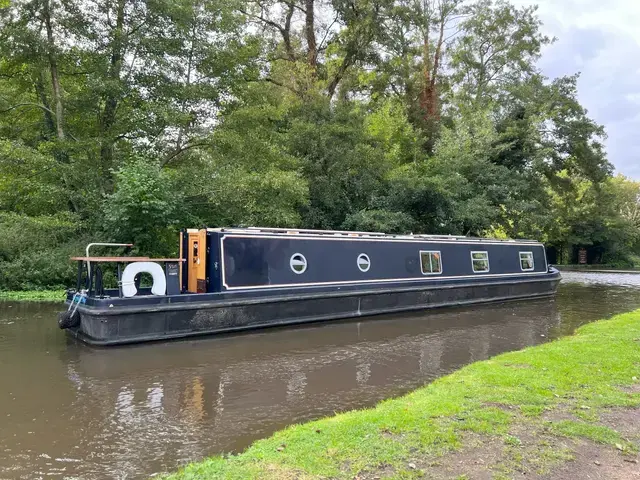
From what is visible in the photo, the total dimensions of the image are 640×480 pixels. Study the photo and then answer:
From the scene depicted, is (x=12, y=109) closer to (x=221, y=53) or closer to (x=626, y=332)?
(x=221, y=53)

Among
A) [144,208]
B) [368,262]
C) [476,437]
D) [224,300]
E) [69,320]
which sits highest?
[144,208]

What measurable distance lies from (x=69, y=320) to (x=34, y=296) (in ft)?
17.2

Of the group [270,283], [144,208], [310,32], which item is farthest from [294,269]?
[310,32]

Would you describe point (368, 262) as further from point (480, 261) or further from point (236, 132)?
point (236, 132)

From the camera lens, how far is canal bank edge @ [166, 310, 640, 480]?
3324mm

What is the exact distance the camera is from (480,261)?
15.0 metres

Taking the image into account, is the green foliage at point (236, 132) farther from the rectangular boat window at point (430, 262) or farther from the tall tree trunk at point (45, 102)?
the rectangular boat window at point (430, 262)

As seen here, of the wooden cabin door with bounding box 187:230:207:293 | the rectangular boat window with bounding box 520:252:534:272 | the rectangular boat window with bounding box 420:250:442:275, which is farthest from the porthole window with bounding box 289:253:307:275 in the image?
the rectangular boat window with bounding box 520:252:534:272

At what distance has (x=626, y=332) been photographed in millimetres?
8406

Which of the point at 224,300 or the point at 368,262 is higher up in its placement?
the point at 368,262

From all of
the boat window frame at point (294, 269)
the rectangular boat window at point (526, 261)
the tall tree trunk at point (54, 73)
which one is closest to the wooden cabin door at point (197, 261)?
the boat window frame at point (294, 269)

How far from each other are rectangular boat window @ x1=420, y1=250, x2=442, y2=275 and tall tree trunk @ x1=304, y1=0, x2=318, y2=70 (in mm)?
11547

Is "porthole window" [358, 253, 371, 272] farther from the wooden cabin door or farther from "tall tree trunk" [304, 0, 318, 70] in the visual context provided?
"tall tree trunk" [304, 0, 318, 70]

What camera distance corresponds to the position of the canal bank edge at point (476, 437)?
10.9ft
